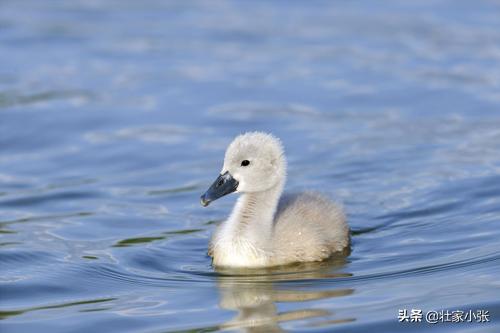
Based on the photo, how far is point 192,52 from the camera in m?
16.3

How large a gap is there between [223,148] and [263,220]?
3.41 m

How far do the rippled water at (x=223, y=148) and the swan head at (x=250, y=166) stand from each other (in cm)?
66

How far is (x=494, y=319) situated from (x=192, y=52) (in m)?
9.51

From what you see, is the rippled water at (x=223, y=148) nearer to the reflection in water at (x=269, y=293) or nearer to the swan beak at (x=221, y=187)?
the reflection in water at (x=269, y=293)

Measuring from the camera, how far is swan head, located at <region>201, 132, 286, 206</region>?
912cm

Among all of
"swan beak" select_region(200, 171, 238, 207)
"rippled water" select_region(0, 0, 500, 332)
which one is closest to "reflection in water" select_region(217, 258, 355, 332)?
"rippled water" select_region(0, 0, 500, 332)

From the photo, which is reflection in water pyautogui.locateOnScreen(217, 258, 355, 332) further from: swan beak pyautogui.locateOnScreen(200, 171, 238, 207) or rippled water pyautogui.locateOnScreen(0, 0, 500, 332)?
swan beak pyautogui.locateOnScreen(200, 171, 238, 207)

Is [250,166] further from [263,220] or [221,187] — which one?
[263,220]

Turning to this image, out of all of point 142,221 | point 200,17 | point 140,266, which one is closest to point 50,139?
point 142,221

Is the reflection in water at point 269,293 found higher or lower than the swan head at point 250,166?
lower

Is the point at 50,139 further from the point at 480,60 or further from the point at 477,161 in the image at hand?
the point at 480,60

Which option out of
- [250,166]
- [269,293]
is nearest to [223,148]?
[250,166]

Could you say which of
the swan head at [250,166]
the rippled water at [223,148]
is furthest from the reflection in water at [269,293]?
the swan head at [250,166]

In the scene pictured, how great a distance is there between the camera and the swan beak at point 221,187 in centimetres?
902
